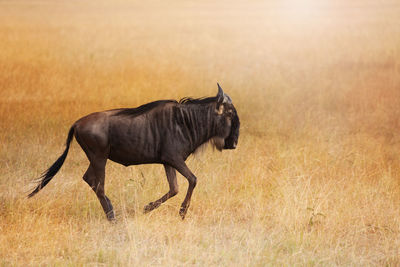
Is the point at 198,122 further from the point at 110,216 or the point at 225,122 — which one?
the point at 110,216

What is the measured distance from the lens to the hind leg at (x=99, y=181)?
18.1 ft

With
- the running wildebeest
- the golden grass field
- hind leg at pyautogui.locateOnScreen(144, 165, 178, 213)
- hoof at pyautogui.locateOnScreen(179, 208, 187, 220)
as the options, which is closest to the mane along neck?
the running wildebeest

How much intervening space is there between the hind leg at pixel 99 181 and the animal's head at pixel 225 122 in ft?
3.73

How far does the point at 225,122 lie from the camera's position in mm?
5609

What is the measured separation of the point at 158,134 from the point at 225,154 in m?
2.88

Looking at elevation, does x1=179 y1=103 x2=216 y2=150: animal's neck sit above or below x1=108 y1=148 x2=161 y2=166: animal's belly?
above

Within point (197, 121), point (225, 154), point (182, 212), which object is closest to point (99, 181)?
point (182, 212)

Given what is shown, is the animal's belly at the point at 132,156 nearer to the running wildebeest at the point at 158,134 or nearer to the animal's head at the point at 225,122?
the running wildebeest at the point at 158,134

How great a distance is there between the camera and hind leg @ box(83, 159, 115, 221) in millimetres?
5523

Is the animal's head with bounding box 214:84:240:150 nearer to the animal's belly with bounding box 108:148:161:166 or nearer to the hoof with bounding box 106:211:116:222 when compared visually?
the animal's belly with bounding box 108:148:161:166

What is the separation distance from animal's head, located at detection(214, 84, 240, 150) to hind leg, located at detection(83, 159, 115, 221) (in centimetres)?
114

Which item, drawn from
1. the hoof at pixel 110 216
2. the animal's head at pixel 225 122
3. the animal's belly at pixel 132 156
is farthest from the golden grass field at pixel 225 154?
the animal's head at pixel 225 122

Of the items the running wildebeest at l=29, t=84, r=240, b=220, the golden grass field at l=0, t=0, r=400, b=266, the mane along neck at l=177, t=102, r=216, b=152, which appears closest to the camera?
the golden grass field at l=0, t=0, r=400, b=266

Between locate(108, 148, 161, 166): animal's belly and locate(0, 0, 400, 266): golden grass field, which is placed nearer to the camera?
locate(0, 0, 400, 266): golden grass field
